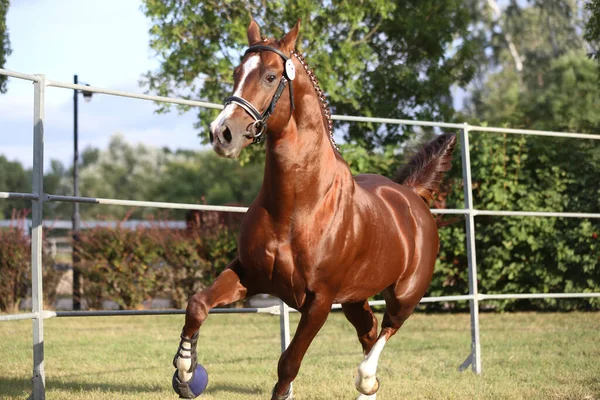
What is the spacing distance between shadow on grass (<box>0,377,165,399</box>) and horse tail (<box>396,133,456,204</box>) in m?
2.35

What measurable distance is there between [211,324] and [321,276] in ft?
22.6

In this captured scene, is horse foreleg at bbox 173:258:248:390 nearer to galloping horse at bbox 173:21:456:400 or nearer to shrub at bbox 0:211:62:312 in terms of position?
galloping horse at bbox 173:21:456:400

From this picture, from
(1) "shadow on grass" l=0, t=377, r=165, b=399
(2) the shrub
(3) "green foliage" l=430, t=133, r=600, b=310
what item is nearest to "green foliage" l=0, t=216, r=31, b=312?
(2) the shrub

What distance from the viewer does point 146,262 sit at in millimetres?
11508

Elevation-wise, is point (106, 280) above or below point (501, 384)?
above

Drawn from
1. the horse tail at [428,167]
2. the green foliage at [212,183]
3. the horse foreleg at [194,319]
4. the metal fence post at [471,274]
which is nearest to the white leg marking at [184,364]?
the horse foreleg at [194,319]

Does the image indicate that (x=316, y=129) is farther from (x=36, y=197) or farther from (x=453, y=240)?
(x=453, y=240)

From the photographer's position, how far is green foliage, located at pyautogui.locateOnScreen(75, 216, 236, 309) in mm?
11422

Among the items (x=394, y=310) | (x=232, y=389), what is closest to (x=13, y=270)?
(x=232, y=389)

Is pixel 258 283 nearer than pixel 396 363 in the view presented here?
Yes

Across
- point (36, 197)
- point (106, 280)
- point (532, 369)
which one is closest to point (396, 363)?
point (532, 369)

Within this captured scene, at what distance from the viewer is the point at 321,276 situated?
358 cm

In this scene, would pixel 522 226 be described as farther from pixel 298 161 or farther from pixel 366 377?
pixel 298 161

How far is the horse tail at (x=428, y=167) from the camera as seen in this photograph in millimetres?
5438
